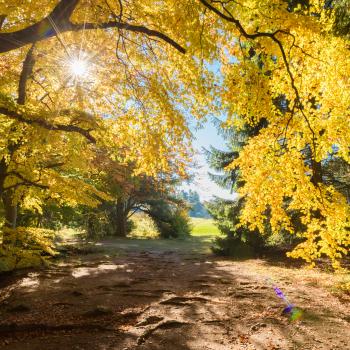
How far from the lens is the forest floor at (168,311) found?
479cm

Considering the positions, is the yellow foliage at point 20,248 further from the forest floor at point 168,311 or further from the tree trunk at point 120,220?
the tree trunk at point 120,220

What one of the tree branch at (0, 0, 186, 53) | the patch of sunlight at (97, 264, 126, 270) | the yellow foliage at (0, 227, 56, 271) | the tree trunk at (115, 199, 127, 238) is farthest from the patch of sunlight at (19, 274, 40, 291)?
the tree trunk at (115, 199, 127, 238)

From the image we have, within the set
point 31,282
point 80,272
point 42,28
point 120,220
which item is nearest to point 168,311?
point 31,282

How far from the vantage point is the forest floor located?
4.79m

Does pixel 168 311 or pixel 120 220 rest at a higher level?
pixel 120 220

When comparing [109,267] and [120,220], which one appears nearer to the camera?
[109,267]

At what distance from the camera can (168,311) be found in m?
6.35

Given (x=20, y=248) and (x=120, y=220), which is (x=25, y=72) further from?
(x=120, y=220)

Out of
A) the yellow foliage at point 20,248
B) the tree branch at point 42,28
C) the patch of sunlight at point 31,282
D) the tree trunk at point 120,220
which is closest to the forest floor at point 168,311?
the patch of sunlight at point 31,282

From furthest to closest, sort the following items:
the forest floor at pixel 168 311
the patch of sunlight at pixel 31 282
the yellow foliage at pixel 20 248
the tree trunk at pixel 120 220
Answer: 1. the tree trunk at pixel 120 220
2. the yellow foliage at pixel 20 248
3. the patch of sunlight at pixel 31 282
4. the forest floor at pixel 168 311

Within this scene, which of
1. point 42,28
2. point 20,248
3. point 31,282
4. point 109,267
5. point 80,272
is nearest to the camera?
point 42,28

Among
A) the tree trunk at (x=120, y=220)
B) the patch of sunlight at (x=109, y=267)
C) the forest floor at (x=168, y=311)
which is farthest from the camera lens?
the tree trunk at (x=120, y=220)

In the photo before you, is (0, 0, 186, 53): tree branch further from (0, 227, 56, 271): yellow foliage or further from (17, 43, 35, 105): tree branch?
(0, 227, 56, 271): yellow foliage

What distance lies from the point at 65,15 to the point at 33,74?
668 centimetres
